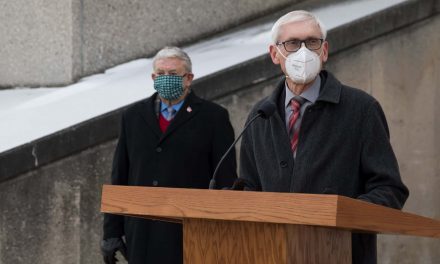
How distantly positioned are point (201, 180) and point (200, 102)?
0.46 metres

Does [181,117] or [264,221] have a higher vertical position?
[181,117]

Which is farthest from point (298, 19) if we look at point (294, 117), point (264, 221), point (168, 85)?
point (168, 85)

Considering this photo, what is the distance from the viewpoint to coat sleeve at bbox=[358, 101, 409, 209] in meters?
4.68

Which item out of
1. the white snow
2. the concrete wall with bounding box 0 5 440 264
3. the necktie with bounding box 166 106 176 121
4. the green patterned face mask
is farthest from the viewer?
the white snow

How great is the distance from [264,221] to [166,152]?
10.6 ft

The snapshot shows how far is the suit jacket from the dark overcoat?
6.78 ft

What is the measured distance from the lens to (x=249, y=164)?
5117mm

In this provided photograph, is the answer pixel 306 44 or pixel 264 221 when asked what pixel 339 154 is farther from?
pixel 264 221

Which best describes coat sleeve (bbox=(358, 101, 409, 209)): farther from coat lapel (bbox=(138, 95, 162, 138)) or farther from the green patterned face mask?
coat lapel (bbox=(138, 95, 162, 138))

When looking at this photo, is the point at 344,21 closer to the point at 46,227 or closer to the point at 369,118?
the point at 46,227

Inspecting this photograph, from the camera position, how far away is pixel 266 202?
151 inches

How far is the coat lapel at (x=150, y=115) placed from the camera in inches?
279

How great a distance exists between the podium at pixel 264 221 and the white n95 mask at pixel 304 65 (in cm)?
77

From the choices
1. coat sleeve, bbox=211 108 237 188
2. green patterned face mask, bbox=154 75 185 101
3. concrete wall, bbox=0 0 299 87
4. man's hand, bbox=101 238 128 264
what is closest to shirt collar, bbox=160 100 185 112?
green patterned face mask, bbox=154 75 185 101
